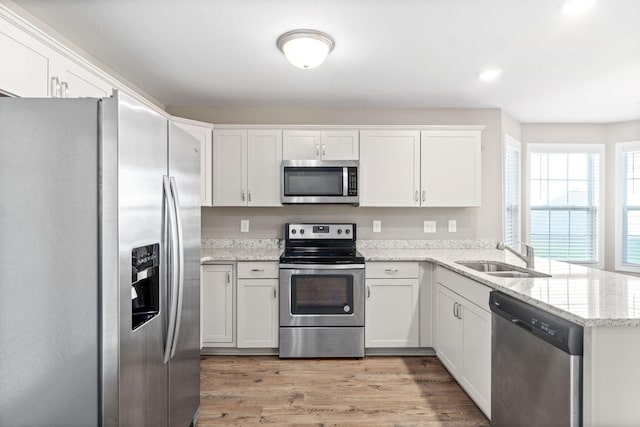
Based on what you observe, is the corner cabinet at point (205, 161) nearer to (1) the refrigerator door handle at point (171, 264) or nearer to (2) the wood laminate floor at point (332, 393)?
(2) the wood laminate floor at point (332, 393)

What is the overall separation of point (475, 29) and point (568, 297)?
1.60 metres

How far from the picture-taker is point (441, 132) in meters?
3.47

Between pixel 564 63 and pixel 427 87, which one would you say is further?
pixel 427 87

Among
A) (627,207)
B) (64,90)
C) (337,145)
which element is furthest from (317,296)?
(627,207)

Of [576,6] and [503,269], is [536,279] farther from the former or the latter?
[576,6]

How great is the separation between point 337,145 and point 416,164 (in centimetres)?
80

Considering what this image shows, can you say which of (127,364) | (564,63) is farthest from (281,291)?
(564,63)

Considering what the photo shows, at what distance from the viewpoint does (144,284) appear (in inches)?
59.9

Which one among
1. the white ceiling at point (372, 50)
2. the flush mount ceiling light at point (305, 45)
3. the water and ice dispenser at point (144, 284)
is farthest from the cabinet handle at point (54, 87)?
the flush mount ceiling light at point (305, 45)

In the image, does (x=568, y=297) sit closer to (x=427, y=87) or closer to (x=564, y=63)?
(x=564, y=63)

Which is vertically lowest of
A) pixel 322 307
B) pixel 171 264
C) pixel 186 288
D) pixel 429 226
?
pixel 322 307

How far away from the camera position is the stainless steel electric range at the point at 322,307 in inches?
121

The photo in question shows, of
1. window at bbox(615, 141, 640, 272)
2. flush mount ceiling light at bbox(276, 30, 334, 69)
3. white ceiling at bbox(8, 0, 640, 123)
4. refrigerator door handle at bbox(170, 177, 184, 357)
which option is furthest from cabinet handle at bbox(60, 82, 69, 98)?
window at bbox(615, 141, 640, 272)

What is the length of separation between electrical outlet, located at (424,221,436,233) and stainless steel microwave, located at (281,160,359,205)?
903mm
